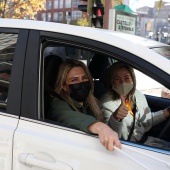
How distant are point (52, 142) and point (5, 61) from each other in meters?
0.65

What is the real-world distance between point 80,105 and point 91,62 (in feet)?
2.62

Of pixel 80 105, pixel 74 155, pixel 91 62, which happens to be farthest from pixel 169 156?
pixel 91 62

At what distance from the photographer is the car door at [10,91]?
71.4 inches

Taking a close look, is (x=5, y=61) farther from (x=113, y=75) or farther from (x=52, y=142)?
(x=113, y=75)

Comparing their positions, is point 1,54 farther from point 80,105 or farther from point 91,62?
point 91,62

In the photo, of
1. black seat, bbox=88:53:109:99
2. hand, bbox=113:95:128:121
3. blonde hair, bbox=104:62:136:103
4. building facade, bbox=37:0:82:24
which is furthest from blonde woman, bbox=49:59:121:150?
building facade, bbox=37:0:82:24

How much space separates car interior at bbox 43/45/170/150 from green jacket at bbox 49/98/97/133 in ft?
0.15

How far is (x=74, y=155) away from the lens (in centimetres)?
166

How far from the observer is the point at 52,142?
172 cm

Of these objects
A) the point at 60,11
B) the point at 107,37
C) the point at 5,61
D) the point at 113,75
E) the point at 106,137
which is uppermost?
the point at 60,11

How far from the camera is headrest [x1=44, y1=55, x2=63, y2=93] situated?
6.90 ft

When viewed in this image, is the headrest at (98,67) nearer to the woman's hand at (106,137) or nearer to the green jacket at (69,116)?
the green jacket at (69,116)

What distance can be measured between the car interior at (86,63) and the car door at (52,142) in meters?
0.13

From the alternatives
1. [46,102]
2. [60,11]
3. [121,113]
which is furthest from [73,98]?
[60,11]
